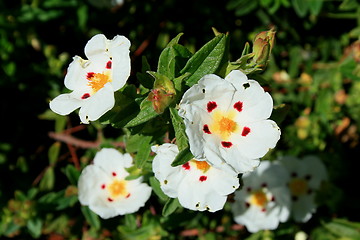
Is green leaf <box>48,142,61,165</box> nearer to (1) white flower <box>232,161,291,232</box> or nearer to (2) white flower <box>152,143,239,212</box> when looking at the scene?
(1) white flower <box>232,161,291,232</box>

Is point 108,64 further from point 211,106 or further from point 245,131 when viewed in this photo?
point 245,131

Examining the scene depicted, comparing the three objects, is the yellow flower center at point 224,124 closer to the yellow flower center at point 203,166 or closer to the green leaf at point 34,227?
the yellow flower center at point 203,166

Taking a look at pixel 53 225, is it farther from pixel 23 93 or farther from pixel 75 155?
pixel 23 93

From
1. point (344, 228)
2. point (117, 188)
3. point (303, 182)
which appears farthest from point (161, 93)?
point (344, 228)

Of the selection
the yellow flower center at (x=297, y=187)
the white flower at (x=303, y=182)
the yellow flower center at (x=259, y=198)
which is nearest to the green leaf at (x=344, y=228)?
the white flower at (x=303, y=182)

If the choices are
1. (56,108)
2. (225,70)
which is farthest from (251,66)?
(56,108)
